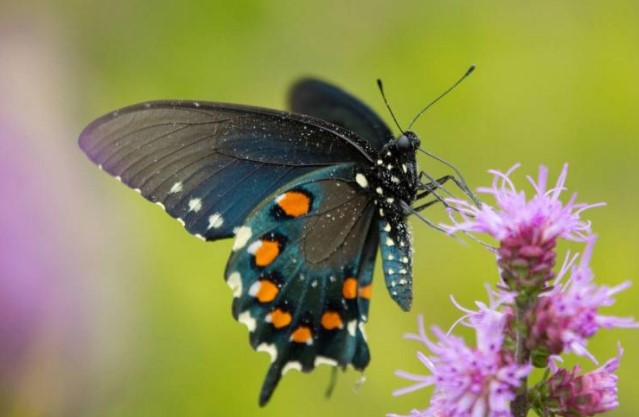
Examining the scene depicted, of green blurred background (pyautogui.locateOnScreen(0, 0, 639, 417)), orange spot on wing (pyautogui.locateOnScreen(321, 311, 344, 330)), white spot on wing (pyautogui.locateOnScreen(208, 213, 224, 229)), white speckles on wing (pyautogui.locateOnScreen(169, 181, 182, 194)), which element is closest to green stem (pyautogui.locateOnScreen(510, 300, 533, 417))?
orange spot on wing (pyautogui.locateOnScreen(321, 311, 344, 330))

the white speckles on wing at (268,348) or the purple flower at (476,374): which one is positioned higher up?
the white speckles on wing at (268,348)

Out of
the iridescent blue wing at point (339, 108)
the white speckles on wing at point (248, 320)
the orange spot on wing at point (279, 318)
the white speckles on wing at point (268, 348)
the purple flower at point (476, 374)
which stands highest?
the iridescent blue wing at point (339, 108)

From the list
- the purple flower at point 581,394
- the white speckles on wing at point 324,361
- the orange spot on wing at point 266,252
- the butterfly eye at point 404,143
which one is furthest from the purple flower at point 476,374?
the butterfly eye at point 404,143

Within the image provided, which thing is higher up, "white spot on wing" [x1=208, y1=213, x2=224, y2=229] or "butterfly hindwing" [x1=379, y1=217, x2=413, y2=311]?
"butterfly hindwing" [x1=379, y1=217, x2=413, y2=311]

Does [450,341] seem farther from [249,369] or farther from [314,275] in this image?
[249,369]

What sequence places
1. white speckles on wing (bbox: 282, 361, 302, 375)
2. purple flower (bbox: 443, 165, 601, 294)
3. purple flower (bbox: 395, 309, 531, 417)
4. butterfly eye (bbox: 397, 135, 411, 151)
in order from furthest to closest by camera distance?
1. butterfly eye (bbox: 397, 135, 411, 151)
2. white speckles on wing (bbox: 282, 361, 302, 375)
3. purple flower (bbox: 443, 165, 601, 294)
4. purple flower (bbox: 395, 309, 531, 417)

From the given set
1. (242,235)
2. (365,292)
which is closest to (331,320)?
(365,292)

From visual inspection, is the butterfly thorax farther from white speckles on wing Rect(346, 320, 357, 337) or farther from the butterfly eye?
white speckles on wing Rect(346, 320, 357, 337)

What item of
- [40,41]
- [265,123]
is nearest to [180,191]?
[265,123]

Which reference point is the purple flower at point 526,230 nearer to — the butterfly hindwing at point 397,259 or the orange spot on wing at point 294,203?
the butterfly hindwing at point 397,259
